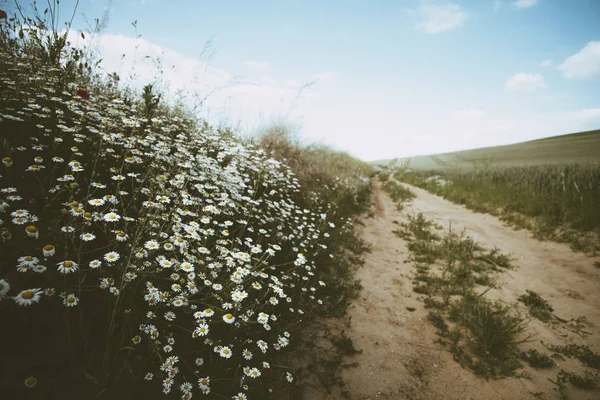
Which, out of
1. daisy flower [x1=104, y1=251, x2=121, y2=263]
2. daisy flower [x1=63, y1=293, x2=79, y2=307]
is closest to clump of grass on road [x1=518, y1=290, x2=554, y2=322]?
daisy flower [x1=104, y1=251, x2=121, y2=263]

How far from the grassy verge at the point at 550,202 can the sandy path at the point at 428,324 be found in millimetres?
528

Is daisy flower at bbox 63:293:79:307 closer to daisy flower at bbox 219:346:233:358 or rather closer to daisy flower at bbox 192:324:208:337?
daisy flower at bbox 192:324:208:337

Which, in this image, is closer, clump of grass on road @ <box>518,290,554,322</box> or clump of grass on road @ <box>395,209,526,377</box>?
clump of grass on road @ <box>395,209,526,377</box>

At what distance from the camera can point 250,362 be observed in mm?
2504

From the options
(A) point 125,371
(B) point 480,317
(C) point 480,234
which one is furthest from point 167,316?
(C) point 480,234

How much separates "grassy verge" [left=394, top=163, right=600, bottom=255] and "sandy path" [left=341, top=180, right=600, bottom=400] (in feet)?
1.73

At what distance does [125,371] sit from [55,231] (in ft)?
3.69

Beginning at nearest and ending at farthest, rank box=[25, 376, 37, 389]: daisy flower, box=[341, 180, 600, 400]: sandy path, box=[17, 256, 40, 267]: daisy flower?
box=[25, 376, 37, 389]: daisy flower → box=[17, 256, 40, 267]: daisy flower → box=[341, 180, 600, 400]: sandy path

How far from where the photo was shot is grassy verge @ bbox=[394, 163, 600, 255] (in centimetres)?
645

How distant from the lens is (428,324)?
152 inches

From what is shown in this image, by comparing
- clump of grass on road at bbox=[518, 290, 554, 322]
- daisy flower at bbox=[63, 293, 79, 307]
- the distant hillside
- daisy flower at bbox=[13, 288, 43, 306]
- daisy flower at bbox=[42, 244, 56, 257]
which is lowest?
clump of grass on road at bbox=[518, 290, 554, 322]

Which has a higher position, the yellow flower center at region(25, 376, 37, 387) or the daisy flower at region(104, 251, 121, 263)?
the daisy flower at region(104, 251, 121, 263)

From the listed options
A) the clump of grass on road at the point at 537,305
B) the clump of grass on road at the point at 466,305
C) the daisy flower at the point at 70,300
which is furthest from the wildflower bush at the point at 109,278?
the clump of grass on road at the point at 537,305

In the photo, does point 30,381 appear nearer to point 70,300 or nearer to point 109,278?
point 70,300
